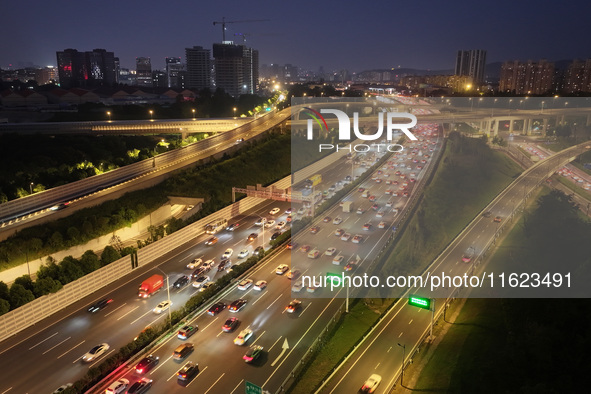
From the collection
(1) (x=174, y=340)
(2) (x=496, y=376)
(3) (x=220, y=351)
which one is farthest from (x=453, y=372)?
(1) (x=174, y=340)

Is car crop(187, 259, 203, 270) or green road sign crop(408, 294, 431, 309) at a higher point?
green road sign crop(408, 294, 431, 309)

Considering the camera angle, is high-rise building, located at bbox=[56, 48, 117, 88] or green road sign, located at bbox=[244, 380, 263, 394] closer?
green road sign, located at bbox=[244, 380, 263, 394]

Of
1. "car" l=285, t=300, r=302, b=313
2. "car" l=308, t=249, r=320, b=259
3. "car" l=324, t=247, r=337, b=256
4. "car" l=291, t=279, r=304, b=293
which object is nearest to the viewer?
"car" l=285, t=300, r=302, b=313

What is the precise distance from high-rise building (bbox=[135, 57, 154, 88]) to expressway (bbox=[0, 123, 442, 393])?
78259 mm

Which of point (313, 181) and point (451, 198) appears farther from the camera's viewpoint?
point (313, 181)

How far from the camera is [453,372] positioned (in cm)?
925

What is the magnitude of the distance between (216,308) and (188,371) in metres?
2.69

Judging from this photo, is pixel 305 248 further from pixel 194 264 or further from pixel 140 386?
pixel 140 386

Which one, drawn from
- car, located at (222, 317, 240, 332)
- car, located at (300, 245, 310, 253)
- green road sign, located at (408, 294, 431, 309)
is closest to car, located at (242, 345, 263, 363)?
car, located at (222, 317, 240, 332)

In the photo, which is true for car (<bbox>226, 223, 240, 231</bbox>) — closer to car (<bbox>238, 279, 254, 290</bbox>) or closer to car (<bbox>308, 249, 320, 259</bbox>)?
car (<bbox>308, 249, 320, 259</bbox>)

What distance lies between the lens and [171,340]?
33.0 feet

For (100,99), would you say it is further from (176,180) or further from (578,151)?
(578,151)

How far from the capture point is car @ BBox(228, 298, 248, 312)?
11.3 metres

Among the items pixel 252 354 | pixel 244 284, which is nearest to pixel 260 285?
pixel 244 284
